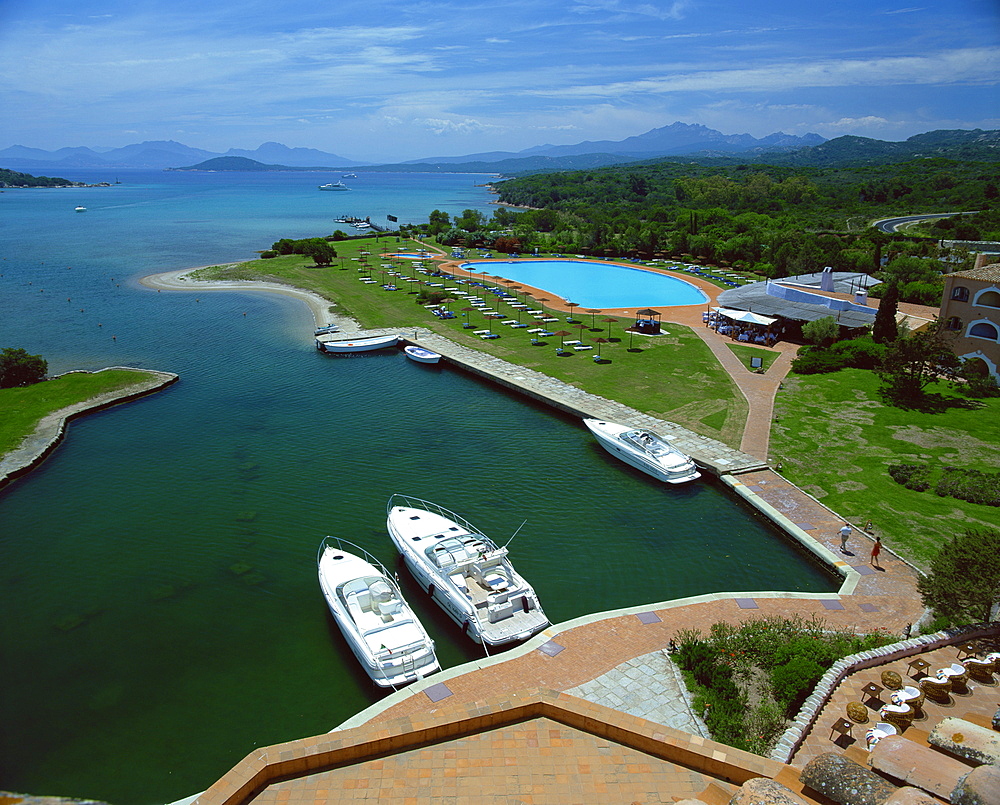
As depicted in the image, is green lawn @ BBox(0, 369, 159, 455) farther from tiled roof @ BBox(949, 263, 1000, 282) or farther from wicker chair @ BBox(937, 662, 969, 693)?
tiled roof @ BBox(949, 263, 1000, 282)

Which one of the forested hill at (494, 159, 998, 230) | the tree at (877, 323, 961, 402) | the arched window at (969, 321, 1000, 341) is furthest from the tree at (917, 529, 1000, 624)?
the forested hill at (494, 159, 998, 230)

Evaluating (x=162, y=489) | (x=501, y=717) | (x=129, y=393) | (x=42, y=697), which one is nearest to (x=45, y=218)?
(x=129, y=393)

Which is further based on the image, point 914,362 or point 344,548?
point 914,362

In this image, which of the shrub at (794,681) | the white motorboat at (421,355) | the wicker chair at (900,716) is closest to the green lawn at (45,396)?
the white motorboat at (421,355)

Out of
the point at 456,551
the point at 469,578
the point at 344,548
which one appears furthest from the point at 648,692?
the point at 344,548

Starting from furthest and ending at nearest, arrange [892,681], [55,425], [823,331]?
[823,331], [55,425], [892,681]

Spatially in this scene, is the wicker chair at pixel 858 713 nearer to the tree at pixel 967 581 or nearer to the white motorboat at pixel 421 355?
the tree at pixel 967 581

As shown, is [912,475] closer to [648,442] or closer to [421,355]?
[648,442]

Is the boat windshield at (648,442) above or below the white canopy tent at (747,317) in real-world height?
below
